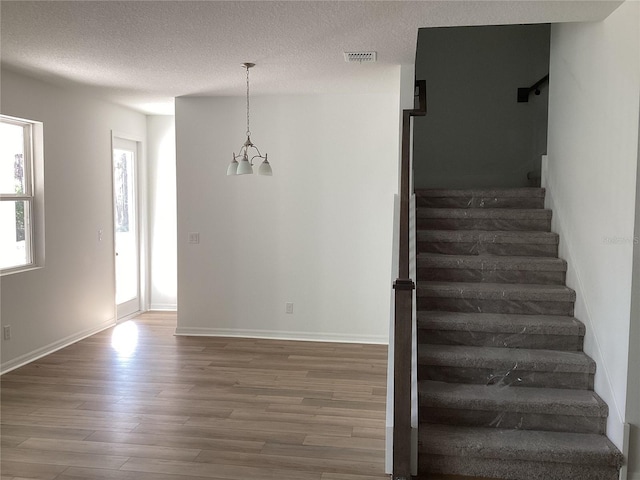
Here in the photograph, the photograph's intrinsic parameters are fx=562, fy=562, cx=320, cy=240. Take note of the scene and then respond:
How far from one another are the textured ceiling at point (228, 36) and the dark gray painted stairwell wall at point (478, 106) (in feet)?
3.05

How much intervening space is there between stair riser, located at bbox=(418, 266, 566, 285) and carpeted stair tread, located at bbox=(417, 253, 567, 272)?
23 mm

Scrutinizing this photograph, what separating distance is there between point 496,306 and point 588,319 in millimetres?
571

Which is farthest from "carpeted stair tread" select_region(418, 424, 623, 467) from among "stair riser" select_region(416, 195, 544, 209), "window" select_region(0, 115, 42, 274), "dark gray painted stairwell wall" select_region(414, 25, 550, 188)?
"window" select_region(0, 115, 42, 274)

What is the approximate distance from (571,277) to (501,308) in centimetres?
53

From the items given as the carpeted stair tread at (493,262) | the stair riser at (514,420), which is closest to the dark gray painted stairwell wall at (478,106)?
the carpeted stair tread at (493,262)

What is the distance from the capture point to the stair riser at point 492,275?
13.0ft

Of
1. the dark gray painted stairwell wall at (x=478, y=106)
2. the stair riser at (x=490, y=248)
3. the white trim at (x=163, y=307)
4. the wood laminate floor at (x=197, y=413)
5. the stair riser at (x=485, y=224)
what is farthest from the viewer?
the white trim at (x=163, y=307)

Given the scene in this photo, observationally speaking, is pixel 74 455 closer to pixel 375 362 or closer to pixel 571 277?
pixel 375 362

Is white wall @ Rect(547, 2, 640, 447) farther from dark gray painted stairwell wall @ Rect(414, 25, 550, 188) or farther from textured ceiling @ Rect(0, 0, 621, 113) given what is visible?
dark gray painted stairwell wall @ Rect(414, 25, 550, 188)

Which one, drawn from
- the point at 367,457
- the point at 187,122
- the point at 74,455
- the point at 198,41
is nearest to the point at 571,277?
the point at 367,457

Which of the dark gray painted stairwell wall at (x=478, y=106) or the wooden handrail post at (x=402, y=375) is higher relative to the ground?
the dark gray painted stairwell wall at (x=478, y=106)

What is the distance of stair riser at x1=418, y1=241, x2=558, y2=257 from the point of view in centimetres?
414

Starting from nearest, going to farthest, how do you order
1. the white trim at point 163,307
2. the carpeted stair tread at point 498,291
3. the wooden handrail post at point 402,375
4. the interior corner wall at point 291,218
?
the wooden handrail post at point 402,375, the carpeted stair tread at point 498,291, the interior corner wall at point 291,218, the white trim at point 163,307

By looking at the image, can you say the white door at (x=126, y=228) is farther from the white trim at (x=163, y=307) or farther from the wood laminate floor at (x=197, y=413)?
the wood laminate floor at (x=197, y=413)
